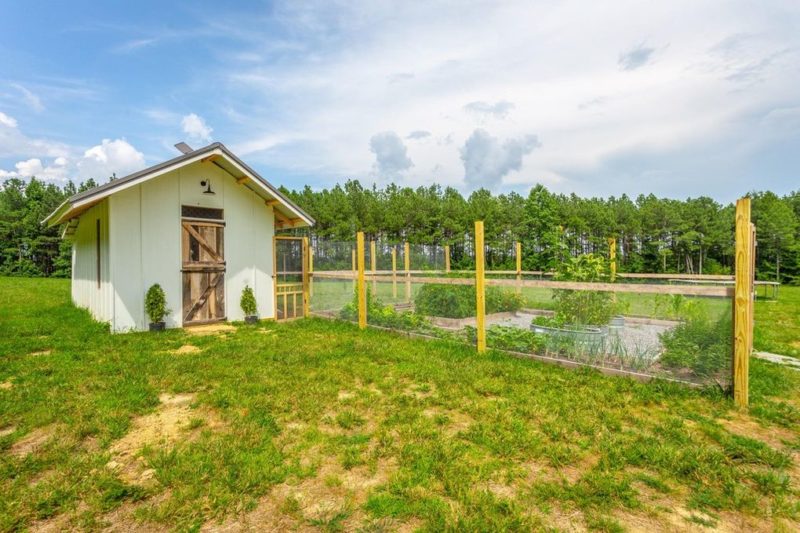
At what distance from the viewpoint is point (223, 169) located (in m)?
8.91

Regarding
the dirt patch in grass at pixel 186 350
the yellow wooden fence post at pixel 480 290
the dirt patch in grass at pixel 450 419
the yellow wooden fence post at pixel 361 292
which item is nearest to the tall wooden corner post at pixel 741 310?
the dirt patch in grass at pixel 450 419

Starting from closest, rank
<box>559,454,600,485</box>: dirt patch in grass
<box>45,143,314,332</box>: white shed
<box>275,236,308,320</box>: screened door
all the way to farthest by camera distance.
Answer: <box>559,454,600,485</box>: dirt patch in grass, <box>45,143,314,332</box>: white shed, <box>275,236,308,320</box>: screened door

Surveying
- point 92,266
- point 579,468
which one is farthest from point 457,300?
point 92,266

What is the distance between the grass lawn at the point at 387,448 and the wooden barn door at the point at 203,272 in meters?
3.20

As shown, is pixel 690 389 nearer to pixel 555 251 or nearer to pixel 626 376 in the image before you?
pixel 626 376

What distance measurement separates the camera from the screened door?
9531mm

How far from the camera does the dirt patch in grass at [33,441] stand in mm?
3000

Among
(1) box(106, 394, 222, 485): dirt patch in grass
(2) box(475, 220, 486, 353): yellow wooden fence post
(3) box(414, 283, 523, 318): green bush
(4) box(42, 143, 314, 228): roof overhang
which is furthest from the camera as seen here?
(4) box(42, 143, 314, 228): roof overhang

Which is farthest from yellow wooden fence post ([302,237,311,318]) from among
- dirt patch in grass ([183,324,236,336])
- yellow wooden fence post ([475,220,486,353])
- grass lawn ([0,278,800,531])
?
yellow wooden fence post ([475,220,486,353])

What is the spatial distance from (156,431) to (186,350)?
128 inches

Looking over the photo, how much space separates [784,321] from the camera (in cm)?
877

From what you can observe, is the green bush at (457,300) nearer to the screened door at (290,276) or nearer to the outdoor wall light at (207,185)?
the screened door at (290,276)

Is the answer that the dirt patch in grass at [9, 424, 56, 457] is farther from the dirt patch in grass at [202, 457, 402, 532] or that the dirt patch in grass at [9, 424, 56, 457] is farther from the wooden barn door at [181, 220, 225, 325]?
the wooden barn door at [181, 220, 225, 325]

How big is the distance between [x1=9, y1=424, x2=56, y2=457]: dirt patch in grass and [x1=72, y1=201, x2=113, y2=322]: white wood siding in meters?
4.95
